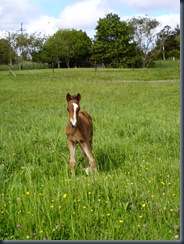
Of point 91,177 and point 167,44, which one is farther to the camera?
point 167,44

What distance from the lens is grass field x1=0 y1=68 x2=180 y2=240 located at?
8.59 feet

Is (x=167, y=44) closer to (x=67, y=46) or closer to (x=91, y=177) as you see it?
(x=67, y=46)

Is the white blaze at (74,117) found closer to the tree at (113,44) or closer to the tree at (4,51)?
the tree at (113,44)

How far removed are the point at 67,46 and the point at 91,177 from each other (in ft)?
4.50

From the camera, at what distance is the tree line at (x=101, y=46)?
11.3 ft

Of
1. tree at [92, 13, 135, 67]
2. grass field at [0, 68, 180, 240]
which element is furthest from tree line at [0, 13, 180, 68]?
grass field at [0, 68, 180, 240]

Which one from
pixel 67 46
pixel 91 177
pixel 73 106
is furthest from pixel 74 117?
pixel 67 46

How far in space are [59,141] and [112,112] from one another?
110 inches

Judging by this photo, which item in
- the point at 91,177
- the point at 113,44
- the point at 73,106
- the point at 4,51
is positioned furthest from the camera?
the point at 4,51

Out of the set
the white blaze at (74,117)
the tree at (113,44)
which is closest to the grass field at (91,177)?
the white blaze at (74,117)

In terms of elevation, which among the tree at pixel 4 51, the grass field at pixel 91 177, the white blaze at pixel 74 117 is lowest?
the grass field at pixel 91 177

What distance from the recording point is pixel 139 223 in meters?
2.61

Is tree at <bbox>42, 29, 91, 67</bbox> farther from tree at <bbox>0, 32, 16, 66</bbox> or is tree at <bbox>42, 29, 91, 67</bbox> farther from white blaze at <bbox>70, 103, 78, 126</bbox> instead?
white blaze at <bbox>70, 103, 78, 126</bbox>

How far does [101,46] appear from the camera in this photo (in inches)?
140
